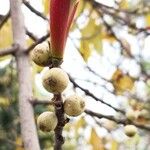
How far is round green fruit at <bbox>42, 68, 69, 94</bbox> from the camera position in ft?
1.98

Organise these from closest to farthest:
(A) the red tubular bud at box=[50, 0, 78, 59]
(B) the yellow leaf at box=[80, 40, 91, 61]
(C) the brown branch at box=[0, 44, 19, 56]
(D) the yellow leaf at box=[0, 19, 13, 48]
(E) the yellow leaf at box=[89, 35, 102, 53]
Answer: (A) the red tubular bud at box=[50, 0, 78, 59] < (C) the brown branch at box=[0, 44, 19, 56] < (D) the yellow leaf at box=[0, 19, 13, 48] < (B) the yellow leaf at box=[80, 40, 91, 61] < (E) the yellow leaf at box=[89, 35, 102, 53]

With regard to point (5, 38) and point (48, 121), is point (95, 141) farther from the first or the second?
point (48, 121)

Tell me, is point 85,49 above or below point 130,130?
above

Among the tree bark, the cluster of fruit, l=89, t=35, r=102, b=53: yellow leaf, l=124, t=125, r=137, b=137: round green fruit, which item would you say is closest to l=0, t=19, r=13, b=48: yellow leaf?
the tree bark

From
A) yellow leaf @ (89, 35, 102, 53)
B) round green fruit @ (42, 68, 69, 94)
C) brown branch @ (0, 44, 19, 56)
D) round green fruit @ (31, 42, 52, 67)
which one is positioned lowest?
round green fruit @ (42, 68, 69, 94)

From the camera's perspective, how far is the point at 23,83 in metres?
1.11

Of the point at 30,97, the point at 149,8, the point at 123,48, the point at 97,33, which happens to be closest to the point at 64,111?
the point at 30,97

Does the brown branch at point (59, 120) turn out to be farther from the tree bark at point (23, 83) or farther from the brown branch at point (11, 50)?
the brown branch at point (11, 50)

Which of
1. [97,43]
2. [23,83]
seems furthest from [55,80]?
[97,43]

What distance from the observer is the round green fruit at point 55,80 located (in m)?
0.60

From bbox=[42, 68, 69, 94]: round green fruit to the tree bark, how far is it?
35 centimetres

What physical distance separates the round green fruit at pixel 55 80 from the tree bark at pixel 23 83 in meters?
0.35

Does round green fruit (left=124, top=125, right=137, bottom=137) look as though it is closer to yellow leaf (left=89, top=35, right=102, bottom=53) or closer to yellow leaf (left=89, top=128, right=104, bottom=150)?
yellow leaf (left=89, top=128, right=104, bottom=150)

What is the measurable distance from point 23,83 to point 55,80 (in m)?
0.52
